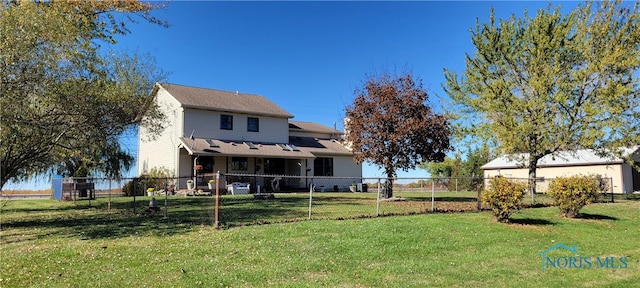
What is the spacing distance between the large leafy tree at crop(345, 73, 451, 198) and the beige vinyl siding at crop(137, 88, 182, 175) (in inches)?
470

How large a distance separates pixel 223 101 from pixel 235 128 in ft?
7.40

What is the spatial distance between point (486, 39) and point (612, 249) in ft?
54.2

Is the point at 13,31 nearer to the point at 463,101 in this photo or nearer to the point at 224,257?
the point at 224,257

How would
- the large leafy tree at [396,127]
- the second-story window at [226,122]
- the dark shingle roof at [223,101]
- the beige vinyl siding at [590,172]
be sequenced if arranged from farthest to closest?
the beige vinyl siding at [590,172] → the second-story window at [226,122] → the dark shingle roof at [223,101] → the large leafy tree at [396,127]

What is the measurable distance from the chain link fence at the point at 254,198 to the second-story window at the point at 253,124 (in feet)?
11.6

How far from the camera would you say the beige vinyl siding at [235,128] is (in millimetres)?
27461

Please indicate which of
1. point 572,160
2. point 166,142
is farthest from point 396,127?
point 572,160

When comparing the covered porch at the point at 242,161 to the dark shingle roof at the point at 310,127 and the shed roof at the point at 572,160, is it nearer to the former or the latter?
the dark shingle roof at the point at 310,127

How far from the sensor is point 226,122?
29016mm

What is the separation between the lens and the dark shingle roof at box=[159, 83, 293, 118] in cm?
2798

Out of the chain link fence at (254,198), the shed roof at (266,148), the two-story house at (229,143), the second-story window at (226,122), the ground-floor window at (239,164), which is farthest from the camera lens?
the second-story window at (226,122)

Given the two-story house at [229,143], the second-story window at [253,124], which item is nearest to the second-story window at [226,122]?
the two-story house at [229,143]

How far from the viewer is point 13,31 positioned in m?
10.4

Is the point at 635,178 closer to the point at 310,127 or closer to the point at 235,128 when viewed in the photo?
the point at 310,127
